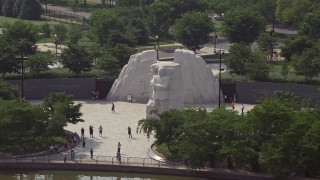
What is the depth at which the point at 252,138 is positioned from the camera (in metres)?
55.5

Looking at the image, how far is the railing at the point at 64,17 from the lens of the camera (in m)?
116

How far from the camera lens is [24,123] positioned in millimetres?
59031

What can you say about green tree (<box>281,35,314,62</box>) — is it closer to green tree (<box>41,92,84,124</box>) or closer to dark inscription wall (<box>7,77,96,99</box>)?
dark inscription wall (<box>7,77,96,99</box>)

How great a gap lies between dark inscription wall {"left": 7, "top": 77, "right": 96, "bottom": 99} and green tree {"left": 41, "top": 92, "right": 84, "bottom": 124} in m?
11.4

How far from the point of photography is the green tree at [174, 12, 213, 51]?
94188 millimetres

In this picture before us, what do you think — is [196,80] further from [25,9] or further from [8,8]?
[8,8]

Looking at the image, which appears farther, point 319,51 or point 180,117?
point 319,51

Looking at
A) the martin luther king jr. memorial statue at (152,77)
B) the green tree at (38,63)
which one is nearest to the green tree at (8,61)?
the green tree at (38,63)

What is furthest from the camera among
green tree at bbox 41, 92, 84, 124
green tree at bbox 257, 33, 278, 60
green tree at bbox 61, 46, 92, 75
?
green tree at bbox 257, 33, 278, 60

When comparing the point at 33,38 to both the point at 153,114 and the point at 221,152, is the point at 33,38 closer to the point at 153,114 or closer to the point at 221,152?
the point at 153,114

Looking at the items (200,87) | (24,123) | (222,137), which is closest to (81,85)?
(200,87)

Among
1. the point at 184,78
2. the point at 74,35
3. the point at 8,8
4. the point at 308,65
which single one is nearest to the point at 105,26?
the point at 74,35

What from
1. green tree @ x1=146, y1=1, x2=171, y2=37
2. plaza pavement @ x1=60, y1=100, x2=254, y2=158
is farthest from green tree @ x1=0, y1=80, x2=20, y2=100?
green tree @ x1=146, y1=1, x2=171, y2=37

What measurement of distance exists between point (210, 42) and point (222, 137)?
48.7m
